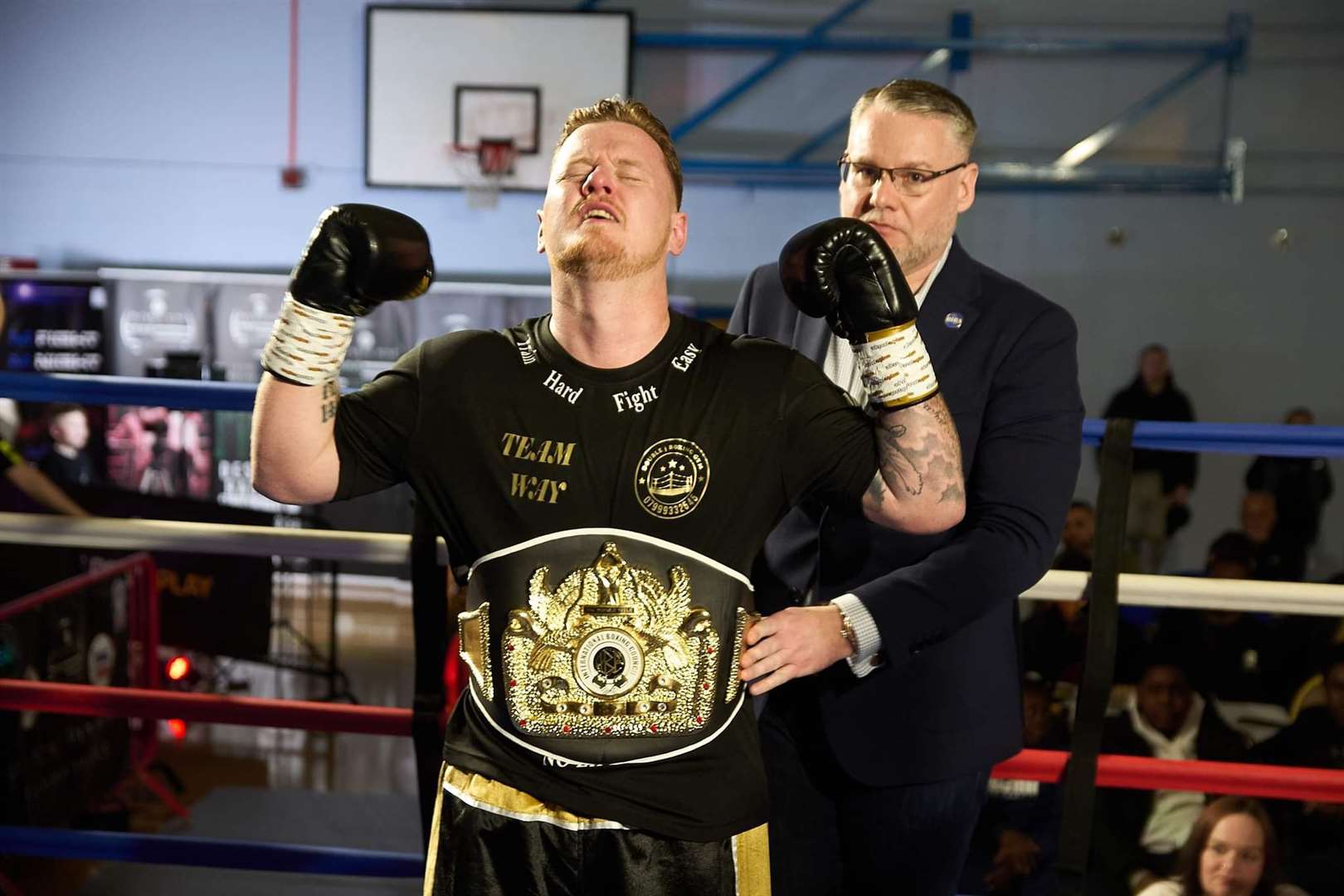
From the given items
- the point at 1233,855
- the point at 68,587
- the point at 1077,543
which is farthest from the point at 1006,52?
the point at 68,587

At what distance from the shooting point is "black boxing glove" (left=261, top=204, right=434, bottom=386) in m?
1.14

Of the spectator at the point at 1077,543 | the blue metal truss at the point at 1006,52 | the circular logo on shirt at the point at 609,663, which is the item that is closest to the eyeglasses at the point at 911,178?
the circular logo on shirt at the point at 609,663

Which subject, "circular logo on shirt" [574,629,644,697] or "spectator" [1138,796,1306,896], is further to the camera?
"spectator" [1138,796,1306,896]

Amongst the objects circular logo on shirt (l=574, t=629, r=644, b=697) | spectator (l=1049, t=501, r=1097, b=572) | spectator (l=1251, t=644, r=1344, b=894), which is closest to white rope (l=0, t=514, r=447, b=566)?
circular logo on shirt (l=574, t=629, r=644, b=697)

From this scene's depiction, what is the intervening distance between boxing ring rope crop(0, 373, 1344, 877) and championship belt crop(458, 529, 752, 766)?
68 centimetres

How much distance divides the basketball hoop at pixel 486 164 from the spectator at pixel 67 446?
2.79 metres

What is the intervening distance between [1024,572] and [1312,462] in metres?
6.72

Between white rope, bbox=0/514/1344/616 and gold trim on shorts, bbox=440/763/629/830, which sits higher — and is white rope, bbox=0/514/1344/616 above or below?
above

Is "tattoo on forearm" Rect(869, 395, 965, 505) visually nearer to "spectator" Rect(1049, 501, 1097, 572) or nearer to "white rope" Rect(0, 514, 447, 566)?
"white rope" Rect(0, 514, 447, 566)

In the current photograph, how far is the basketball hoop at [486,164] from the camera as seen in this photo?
7.72 metres

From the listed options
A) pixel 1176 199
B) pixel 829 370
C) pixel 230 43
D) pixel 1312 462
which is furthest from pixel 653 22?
pixel 829 370

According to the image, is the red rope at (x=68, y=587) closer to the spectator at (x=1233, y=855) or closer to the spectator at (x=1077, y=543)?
the spectator at (x=1233, y=855)

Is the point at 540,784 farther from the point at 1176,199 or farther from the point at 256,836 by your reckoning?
the point at 1176,199

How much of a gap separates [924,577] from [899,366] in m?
0.28
